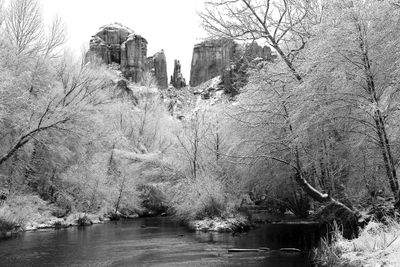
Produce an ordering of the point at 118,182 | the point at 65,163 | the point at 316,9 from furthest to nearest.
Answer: the point at 118,182
the point at 65,163
the point at 316,9

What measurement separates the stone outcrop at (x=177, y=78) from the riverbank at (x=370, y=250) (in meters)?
117

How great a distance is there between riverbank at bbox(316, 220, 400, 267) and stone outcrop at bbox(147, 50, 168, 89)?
109 meters

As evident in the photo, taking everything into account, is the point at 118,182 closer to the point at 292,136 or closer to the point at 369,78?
the point at 292,136

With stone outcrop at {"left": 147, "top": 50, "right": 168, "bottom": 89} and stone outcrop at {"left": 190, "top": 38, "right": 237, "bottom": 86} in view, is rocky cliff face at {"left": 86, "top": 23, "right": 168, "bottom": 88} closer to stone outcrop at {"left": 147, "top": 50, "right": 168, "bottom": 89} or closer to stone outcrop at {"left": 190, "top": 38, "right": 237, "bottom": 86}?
stone outcrop at {"left": 147, "top": 50, "right": 168, "bottom": 89}

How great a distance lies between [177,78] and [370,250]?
120 metres

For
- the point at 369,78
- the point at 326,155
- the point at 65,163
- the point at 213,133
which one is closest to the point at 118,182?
the point at 65,163

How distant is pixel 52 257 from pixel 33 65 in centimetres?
1498

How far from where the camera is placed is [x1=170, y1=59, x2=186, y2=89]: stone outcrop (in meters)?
127

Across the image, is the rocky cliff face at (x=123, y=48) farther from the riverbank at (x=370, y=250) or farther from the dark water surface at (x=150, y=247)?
the riverbank at (x=370, y=250)

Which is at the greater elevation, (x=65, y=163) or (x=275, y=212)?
(x=65, y=163)

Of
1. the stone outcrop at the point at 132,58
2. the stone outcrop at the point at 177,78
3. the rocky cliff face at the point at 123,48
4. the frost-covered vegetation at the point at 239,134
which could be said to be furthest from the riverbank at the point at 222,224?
the stone outcrop at the point at 177,78

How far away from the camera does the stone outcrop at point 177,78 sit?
126938 mm

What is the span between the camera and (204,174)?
26469mm

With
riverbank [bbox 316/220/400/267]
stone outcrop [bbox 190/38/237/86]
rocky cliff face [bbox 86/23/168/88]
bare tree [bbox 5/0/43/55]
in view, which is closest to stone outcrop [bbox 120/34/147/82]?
rocky cliff face [bbox 86/23/168/88]
